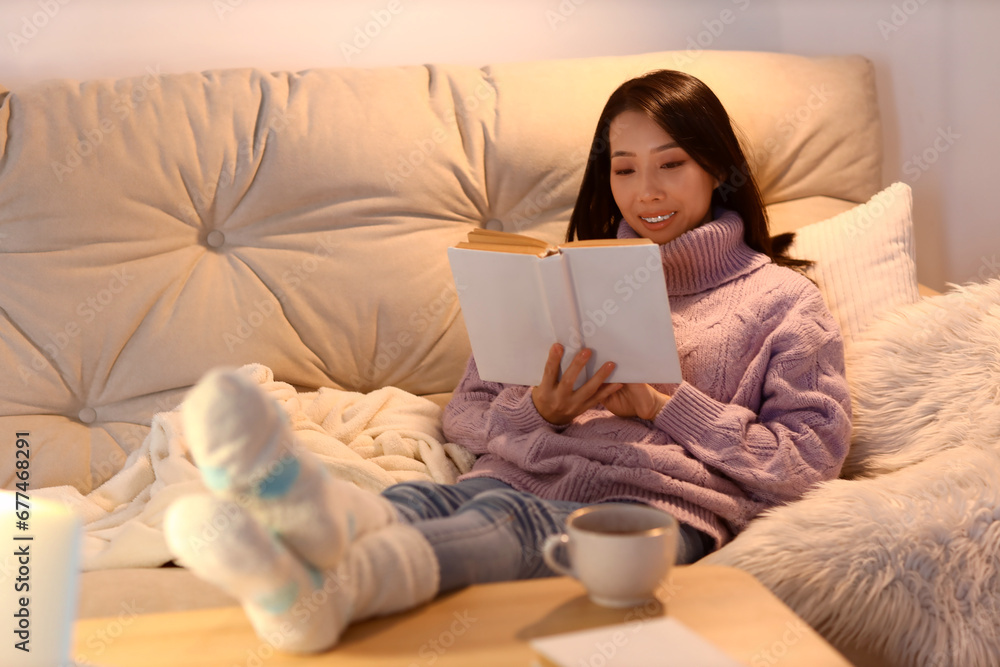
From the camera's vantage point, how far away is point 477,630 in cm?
65

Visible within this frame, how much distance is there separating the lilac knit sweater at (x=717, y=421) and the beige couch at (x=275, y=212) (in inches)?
8.8

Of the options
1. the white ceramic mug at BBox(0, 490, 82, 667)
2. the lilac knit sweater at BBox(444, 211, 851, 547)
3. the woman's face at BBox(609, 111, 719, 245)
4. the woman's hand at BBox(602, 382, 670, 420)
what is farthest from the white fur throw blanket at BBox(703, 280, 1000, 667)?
the white ceramic mug at BBox(0, 490, 82, 667)


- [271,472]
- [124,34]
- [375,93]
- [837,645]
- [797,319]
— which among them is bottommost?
[837,645]

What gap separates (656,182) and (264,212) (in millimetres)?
621

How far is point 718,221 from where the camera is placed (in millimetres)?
1223

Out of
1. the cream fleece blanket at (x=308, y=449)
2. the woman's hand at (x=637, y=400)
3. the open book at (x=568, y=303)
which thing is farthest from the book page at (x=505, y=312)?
the cream fleece blanket at (x=308, y=449)

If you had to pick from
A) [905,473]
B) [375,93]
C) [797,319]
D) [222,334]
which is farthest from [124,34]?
[905,473]

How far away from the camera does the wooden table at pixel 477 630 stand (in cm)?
61

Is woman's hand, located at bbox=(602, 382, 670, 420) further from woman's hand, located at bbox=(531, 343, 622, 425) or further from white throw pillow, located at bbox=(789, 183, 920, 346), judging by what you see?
white throw pillow, located at bbox=(789, 183, 920, 346)

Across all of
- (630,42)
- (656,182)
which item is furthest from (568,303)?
(630,42)

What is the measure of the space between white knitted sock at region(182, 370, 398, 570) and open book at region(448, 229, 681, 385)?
1.34ft

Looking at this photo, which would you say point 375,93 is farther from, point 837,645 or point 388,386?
point 837,645

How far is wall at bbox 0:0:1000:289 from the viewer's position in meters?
1.58

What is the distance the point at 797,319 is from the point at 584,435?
31 centimetres
